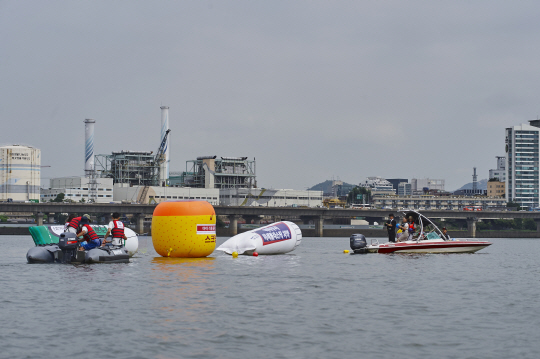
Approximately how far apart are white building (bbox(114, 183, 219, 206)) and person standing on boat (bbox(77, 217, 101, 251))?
145 meters

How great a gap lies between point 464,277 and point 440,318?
1297 cm

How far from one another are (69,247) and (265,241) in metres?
13.8

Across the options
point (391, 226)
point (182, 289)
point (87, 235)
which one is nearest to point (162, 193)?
point (391, 226)

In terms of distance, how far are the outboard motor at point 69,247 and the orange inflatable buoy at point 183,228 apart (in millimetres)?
4697

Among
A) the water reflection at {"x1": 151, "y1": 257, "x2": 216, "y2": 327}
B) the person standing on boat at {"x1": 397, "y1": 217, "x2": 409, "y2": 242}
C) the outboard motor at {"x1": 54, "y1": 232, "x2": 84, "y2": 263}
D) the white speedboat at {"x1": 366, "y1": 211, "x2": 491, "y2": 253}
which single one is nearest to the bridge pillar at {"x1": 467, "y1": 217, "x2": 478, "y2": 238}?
the white speedboat at {"x1": 366, "y1": 211, "x2": 491, "y2": 253}

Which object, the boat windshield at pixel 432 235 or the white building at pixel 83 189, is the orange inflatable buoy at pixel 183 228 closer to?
the boat windshield at pixel 432 235

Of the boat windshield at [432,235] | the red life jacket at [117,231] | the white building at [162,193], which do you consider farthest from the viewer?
the white building at [162,193]

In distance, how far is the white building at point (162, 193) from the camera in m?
182

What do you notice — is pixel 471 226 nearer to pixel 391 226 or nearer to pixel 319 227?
pixel 319 227

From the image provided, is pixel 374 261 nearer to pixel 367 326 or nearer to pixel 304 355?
pixel 367 326

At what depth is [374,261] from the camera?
132 feet

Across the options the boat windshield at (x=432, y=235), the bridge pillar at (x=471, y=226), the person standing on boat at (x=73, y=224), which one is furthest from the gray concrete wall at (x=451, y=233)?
the person standing on boat at (x=73, y=224)

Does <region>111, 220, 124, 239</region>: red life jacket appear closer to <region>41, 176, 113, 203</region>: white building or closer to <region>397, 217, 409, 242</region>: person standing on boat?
<region>397, 217, 409, 242</region>: person standing on boat

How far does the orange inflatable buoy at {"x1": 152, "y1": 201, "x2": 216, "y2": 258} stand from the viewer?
36.7 metres
